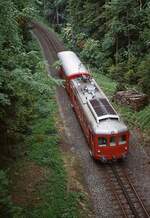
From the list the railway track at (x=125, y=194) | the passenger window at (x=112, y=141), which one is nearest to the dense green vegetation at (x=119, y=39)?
the passenger window at (x=112, y=141)

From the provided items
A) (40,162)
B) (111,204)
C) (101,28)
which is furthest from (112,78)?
(111,204)

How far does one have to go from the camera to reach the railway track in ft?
63.3

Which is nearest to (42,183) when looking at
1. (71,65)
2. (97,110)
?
(97,110)

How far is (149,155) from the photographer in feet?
82.4

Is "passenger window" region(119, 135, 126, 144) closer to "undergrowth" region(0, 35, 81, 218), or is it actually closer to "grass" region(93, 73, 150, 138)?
"undergrowth" region(0, 35, 81, 218)

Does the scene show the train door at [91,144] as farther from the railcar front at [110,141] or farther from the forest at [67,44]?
the forest at [67,44]

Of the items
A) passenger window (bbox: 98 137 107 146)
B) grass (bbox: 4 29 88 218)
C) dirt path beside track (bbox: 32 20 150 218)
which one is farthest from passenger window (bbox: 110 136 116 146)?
grass (bbox: 4 29 88 218)

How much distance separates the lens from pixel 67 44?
204ft

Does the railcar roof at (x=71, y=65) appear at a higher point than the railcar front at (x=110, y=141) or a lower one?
higher

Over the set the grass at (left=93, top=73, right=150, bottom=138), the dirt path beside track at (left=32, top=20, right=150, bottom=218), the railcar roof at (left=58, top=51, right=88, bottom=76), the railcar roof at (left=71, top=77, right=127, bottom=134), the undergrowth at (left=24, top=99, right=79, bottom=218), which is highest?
the railcar roof at (left=58, top=51, right=88, bottom=76)

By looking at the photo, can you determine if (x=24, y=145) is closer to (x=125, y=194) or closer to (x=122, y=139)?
(x=122, y=139)

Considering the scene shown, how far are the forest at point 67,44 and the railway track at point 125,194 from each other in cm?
256

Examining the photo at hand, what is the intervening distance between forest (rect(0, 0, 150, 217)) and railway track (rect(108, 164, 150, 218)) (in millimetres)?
2560

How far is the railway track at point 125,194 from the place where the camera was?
63.3ft
